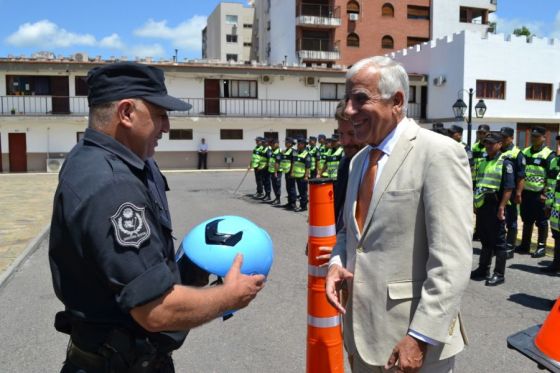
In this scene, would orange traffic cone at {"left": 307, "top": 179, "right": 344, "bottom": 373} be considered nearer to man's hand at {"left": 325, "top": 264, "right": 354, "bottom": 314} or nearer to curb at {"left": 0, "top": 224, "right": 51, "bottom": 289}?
man's hand at {"left": 325, "top": 264, "right": 354, "bottom": 314}

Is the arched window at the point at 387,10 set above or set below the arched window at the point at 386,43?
above

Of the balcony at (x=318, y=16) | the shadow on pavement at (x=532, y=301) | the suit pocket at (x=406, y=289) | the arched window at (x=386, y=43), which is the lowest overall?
the shadow on pavement at (x=532, y=301)

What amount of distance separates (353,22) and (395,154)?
145 ft

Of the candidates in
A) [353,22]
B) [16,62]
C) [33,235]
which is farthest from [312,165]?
[353,22]

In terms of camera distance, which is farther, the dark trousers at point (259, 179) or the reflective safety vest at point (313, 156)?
the dark trousers at point (259, 179)

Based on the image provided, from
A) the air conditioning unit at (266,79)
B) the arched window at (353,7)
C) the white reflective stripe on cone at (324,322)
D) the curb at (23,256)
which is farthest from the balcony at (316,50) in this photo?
the white reflective stripe on cone at (324,322)

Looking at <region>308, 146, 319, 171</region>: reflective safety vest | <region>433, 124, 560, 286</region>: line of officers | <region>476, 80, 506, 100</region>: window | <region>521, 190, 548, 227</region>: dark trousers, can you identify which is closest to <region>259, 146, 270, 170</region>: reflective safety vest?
<region>308, 146, 319, 171</region>: reflective safety vest

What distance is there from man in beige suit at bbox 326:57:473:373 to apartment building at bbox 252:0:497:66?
134 ft

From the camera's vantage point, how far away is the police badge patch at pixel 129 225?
1.60 meters

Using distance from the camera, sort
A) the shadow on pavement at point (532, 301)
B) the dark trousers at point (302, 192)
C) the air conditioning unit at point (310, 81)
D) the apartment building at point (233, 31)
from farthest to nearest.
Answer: the apartment building at point (233, 31) → the air conditioning unit at point (310, 81) → the dark trousers at point (302, 192) → the shadow on pavement at point (532, 301)

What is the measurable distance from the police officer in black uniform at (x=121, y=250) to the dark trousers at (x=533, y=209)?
317 inches

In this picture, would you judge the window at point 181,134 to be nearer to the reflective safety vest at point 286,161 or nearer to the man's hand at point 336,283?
the reflective safety vest at point 286,161

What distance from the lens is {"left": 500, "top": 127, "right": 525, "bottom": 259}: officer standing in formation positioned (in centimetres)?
761

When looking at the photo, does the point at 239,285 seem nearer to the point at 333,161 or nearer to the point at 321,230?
the point at 321,230
